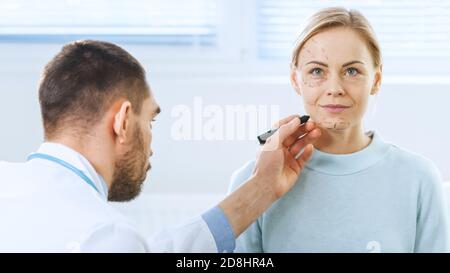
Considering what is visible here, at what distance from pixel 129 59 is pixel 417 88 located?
93 centimetres

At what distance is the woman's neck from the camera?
116 cm

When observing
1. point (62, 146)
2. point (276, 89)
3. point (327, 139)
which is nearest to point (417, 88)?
point (276, 89)

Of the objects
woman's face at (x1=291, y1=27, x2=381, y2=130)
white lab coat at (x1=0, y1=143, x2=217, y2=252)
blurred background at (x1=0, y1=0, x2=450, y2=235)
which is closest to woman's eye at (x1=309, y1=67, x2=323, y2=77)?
woman's face at (x1=291, y1=27, x2=381, y2=130)

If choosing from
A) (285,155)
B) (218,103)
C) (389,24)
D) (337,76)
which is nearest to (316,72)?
(337,76)

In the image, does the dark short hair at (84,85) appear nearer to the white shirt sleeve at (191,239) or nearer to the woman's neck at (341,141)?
the white shirt sleeve at (191,239)

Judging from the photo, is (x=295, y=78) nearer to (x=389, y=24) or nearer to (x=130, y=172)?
(x=130, y=172)

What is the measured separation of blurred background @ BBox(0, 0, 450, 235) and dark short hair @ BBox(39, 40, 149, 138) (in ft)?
2.32

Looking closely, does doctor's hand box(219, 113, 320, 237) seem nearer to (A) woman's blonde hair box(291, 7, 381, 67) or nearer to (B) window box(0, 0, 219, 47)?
(A) woman's blonde hair box(291, 7, 381, 67)

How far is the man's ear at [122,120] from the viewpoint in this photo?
102cm

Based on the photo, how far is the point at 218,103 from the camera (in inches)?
69.3

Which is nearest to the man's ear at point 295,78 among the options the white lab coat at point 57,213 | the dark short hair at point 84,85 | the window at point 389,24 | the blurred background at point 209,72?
the dark short hair at point 84,85

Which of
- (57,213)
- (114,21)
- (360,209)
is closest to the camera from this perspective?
(57,213)

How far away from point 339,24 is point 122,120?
0.39 metres

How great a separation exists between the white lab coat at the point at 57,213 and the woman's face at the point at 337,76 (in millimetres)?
378
